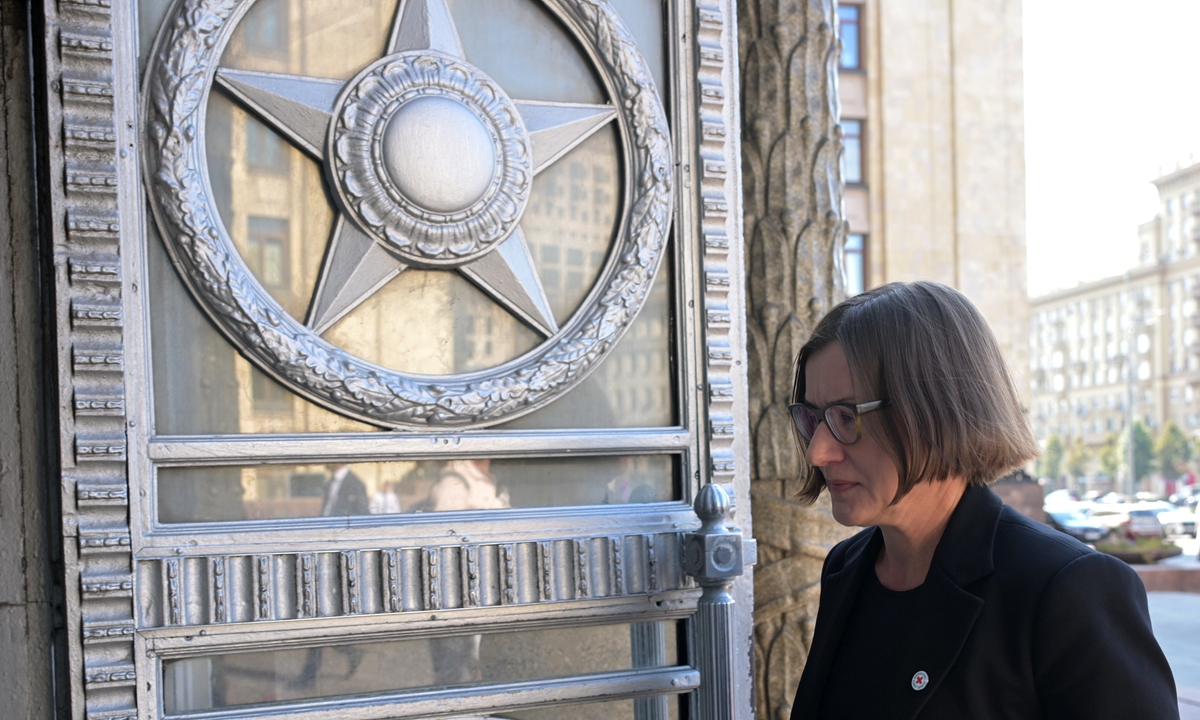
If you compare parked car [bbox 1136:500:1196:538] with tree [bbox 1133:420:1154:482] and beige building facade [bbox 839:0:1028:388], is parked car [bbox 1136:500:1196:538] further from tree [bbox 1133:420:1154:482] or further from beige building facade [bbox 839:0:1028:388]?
tree [bbox 1133:420:1154:482]

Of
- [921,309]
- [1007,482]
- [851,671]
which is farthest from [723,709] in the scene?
[1007,482]

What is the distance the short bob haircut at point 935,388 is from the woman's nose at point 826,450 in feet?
0.22

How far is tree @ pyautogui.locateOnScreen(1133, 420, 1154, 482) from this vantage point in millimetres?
61656

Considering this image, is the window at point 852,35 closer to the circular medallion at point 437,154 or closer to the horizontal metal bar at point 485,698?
the circular medallion at point 437,154

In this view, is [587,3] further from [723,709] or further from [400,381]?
[723,709]

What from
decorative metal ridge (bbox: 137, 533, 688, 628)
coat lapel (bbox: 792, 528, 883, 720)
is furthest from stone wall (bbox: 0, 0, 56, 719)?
coat lapel (bbox: 792, 528, 883, 720)

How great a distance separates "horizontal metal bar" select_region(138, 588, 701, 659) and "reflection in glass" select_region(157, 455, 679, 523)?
249 mm

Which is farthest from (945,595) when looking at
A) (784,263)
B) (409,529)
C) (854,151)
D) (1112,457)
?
(1112,457)

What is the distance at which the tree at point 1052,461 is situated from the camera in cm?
6850

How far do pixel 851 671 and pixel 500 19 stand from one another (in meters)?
1.84

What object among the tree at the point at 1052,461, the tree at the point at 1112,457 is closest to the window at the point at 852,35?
the tree at the point at 1112,457

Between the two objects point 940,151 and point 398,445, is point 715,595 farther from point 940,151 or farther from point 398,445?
point 940,151

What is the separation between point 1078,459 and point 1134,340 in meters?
8.91

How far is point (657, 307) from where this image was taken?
2.82 meters
